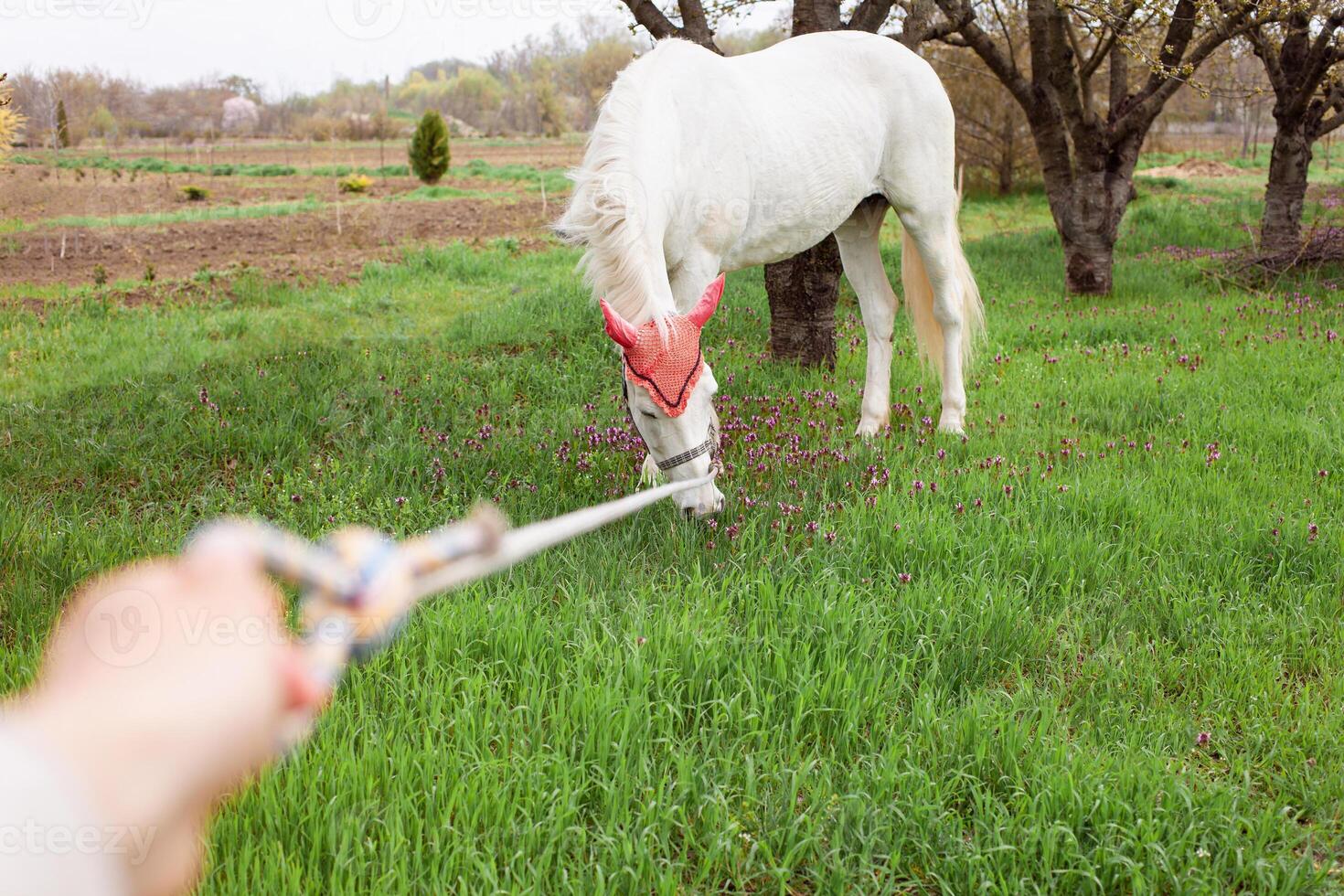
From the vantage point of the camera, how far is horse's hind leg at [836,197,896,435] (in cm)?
588

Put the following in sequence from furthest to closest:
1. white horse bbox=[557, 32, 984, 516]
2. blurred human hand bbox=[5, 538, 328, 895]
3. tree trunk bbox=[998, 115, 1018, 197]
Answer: tree trunk bbox=[998, 115, 1018, 197] < white horse bbox=[557, 32, 984, 516] < blurred human hand bbox=[5, 538, 328, 895]

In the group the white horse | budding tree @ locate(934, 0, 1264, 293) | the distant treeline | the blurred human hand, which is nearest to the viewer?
the blurred human hand

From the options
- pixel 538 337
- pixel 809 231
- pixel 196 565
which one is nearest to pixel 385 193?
pixel 538 337

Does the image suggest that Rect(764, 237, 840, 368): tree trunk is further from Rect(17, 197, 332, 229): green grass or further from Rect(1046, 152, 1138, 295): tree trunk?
Rect(17, 197, 332, 229): green grass

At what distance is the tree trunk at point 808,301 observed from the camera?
22.9ft

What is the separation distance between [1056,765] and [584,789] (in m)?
1.29

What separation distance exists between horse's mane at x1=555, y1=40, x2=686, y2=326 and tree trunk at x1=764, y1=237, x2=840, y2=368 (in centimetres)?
302

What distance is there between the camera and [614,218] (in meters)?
3.81

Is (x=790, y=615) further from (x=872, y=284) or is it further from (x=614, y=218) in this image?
(x=872, y=284)

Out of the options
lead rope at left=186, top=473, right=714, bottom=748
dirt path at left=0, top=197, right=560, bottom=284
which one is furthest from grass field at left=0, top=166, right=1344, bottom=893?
dirt path at left=0, top=197, right=560, bottom=284

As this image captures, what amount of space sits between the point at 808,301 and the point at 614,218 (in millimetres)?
3428

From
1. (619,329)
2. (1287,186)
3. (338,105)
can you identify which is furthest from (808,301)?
(338,105)

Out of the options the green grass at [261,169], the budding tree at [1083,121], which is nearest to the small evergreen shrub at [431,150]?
the green grass at [261,169]

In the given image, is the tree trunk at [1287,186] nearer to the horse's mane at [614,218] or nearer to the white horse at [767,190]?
the white horse at [767,190]
